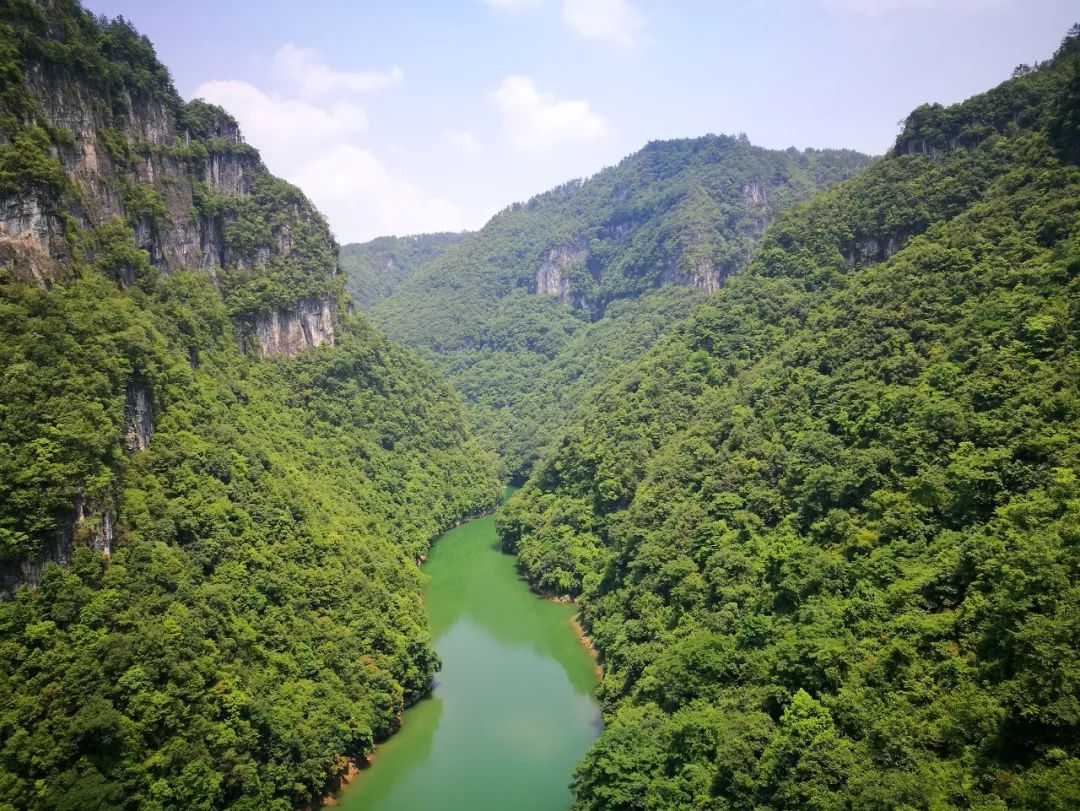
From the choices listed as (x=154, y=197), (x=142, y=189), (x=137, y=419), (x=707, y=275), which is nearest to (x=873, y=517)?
(x=137, y=419)

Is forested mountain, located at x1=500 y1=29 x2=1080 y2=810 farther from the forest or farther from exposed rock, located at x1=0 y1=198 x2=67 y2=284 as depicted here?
exposed rock, located at x1=0 y1=198 x2=67 y2=284

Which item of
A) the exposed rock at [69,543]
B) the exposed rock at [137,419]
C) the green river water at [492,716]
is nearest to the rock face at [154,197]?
the exposed rock at [137,419]

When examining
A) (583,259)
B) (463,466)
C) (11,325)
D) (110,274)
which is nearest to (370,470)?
(463,466)

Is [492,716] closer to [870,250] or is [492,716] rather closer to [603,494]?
[603,494]

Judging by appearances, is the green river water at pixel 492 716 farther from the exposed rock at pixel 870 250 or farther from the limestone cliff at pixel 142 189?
the exposed rock at pixel 870 250

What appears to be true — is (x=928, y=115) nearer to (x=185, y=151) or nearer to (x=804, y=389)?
(x=804, y=389)

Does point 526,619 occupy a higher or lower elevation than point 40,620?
lower
